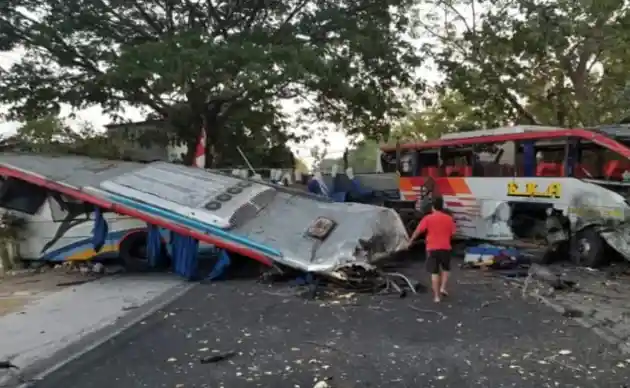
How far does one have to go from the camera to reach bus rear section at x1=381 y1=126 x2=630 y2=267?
11.4m

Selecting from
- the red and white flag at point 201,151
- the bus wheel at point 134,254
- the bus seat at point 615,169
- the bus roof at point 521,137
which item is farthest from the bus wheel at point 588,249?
the red and white flag at point 201,151

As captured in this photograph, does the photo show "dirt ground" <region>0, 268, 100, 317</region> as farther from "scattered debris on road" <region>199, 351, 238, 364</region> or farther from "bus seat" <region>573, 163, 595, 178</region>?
"bus seat" <region>573, 163, 595, 178</region>

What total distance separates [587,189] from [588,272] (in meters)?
1.56

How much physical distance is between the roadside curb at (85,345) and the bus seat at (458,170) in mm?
8432

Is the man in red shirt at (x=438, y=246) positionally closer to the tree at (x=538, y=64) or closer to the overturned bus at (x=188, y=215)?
the overturned bus at (x=188, y=215)

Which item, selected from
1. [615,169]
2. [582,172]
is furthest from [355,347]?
[582,172]

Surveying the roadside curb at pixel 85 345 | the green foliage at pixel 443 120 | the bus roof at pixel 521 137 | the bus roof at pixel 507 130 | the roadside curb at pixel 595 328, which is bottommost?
the roadside curb at pixel 85 345

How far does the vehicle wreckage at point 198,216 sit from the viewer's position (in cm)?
1006

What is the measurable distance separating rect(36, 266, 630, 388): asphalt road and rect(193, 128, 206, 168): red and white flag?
8853 mm

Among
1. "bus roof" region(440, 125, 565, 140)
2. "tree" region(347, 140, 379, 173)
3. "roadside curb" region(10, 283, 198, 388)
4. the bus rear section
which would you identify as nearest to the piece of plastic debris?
"roadside curb" region(10, 283, 198, 388)

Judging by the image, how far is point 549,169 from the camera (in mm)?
12758

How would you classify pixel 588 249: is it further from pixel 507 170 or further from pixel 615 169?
pixel 507 170

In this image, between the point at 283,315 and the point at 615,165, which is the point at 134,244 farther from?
the point at 615,165

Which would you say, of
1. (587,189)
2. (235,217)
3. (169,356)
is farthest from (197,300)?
(587,189)
